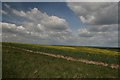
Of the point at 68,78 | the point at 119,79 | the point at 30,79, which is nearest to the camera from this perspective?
the point at 30,79

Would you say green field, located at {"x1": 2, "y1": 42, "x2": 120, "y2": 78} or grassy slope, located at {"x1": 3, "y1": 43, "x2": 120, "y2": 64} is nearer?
green field, located at {"x1": 2, "y1": 42, "x2": 120, "y2": 78}

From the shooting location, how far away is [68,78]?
1708cm

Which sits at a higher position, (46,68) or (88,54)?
(88,54)

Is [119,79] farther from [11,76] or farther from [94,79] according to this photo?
[11,76]

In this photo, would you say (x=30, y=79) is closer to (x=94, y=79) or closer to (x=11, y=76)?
(x=11, y=76)

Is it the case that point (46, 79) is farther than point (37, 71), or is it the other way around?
point (37, 71)

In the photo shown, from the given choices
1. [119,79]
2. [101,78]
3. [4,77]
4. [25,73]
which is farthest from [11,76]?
[119,79]

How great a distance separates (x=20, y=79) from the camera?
1530 cm

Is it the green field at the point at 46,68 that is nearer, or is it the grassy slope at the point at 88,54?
the green field at the point at 46,68

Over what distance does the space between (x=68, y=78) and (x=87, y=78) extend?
7.27 feet

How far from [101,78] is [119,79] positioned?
2.32 meters

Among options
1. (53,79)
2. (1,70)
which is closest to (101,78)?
(53,79)

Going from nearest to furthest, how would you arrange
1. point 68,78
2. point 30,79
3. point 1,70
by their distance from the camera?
point 30,79 < point 68,78 < point 1,70

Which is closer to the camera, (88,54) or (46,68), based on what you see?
(46,68)
